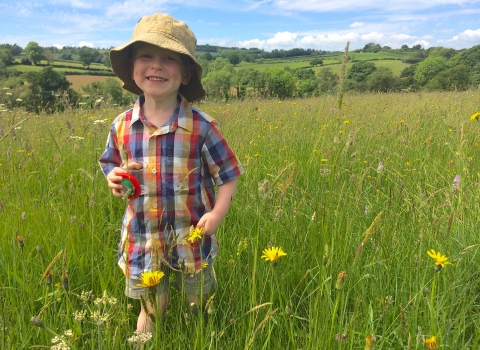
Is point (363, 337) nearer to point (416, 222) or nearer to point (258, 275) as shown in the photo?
point (258, 275)

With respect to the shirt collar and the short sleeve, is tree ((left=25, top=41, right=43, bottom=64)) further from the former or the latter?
the short sleeve

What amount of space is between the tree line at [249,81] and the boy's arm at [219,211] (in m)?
1.09

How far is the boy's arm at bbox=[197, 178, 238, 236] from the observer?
1.31 m

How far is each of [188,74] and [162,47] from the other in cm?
25

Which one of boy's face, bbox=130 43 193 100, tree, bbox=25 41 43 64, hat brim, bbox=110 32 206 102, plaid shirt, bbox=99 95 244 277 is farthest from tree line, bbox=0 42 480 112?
plaid shirt, bbox=99 95 244 277

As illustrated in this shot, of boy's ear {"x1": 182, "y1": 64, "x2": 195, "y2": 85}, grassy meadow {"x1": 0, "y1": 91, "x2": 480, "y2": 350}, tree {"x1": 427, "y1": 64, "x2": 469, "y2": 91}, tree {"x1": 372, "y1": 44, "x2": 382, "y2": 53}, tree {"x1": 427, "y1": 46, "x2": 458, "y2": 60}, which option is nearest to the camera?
grassy meadow {"x1": 0, "y1": 91, "x2": 480, "y2": 350}

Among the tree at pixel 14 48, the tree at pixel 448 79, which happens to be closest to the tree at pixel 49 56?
the tree at pixel 14 48

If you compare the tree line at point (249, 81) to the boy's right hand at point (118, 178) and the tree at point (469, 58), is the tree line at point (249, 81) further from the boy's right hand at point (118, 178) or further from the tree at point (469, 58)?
the boy's right hand at point (118, 178)

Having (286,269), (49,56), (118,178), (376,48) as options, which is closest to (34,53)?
(49,56)

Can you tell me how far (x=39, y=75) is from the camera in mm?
13938

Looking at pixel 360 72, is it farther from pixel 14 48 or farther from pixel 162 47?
pixel 14 48

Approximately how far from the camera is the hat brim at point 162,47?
52.3 inches

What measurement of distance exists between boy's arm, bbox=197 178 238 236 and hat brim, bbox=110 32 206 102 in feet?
1.59

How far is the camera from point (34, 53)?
3030 centimetres
